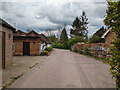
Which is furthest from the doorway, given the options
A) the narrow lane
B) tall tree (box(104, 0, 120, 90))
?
tall tree (box(104, 0, 120, 90))

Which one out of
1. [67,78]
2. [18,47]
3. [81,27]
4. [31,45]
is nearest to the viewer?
[67,78]

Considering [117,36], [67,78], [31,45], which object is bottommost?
[67,78]

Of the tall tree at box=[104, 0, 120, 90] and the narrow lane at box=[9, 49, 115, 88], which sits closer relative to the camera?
the tall tree at box=[104, 0, 120, 90]

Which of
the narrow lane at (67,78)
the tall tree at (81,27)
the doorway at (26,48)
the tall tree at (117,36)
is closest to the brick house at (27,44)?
the doorway at (26,48)

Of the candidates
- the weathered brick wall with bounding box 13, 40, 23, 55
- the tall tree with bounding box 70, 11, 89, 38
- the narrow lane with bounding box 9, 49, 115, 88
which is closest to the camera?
the narrow lane with bounding box 9, 49, 115, 88

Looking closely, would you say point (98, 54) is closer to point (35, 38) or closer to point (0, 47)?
point (35, 38)

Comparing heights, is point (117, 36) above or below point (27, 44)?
above

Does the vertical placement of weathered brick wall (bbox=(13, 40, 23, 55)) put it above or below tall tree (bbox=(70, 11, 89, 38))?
below

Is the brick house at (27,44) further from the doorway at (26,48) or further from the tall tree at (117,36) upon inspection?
the tall tree at (117,36)

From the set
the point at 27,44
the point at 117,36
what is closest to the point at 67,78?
the point at 117,36

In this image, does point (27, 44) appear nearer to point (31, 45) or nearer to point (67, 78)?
point (31, 45)

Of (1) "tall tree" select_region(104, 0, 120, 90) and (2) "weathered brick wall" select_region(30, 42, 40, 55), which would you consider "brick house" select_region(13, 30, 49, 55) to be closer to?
(2) "weathered brick wall" select_region(30, 42, 40, 55)

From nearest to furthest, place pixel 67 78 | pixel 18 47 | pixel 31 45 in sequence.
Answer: pixel 67 78 < pixel 18 47 < pixel 31 45

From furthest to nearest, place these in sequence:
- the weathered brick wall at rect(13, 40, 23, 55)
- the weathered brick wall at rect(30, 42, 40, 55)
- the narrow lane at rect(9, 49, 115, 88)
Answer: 1. the weathered brick wall at rect(30, 42, 40, 55)
2. the weathered brick wall at rect(13, 40, 23, 55)
3. the narrow lane at rect(9, 49, 115, 88)
